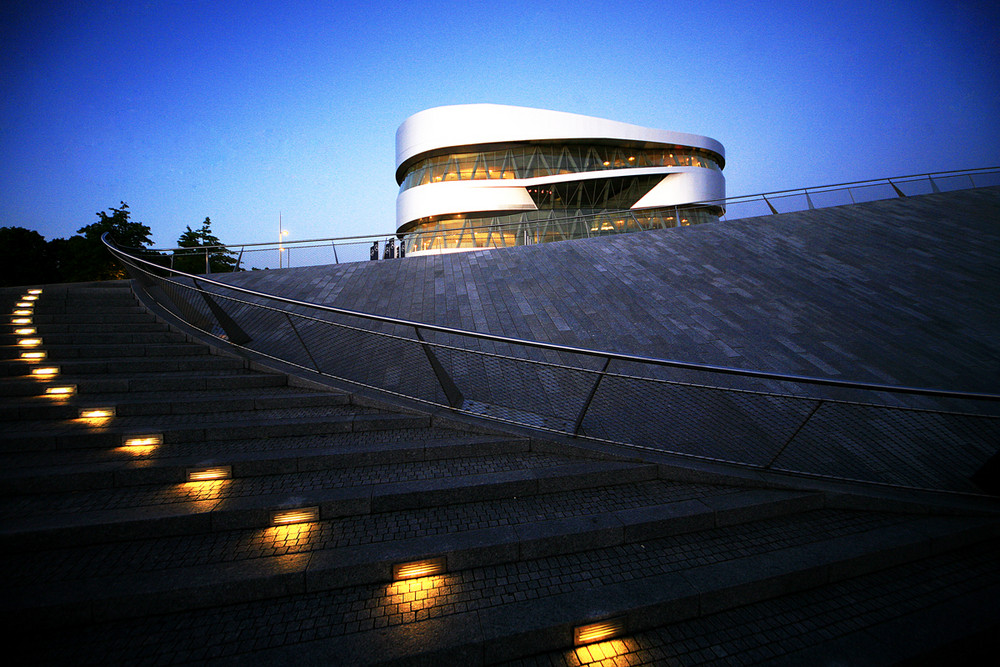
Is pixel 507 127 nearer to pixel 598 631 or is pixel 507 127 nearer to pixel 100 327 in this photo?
pixel 100 327

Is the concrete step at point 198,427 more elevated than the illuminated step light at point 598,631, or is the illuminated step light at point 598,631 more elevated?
the concrete step at point 198,427

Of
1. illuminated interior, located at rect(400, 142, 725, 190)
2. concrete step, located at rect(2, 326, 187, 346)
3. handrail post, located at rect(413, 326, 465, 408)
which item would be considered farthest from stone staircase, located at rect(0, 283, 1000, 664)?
illuminated interior, located at rect(400, 142, 725, 190)

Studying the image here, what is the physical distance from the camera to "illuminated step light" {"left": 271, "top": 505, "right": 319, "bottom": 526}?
10.4 ft

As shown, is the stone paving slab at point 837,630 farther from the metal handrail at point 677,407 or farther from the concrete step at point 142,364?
the concrete step at point 142,364

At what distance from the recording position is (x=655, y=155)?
34.2 meters

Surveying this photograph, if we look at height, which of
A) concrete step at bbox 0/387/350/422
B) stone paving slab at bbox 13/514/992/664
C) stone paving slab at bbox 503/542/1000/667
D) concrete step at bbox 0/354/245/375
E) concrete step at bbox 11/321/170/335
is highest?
concrete step at bbox 11/321/170/335

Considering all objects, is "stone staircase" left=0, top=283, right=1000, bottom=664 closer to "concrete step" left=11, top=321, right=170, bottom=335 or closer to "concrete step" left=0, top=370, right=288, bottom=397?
"concrete step" left=0, top=370, right=288, bottom=397

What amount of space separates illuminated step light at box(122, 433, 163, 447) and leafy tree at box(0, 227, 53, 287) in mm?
43488

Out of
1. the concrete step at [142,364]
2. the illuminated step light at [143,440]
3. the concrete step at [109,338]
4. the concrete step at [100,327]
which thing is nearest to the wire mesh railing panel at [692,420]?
the illuminated step light at [143,440]

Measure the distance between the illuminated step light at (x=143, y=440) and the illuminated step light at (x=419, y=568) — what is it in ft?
9.55

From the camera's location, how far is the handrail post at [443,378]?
4.55 m

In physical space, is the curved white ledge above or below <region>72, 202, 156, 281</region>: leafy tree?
above

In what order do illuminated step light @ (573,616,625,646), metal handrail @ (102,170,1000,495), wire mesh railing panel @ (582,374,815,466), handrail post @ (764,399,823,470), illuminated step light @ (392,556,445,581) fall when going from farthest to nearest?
wire mesh railing panel @ (582,374,815,466) → metal handrail @ (102,170,1000,495) → handrail post @ (764,399,823,470) → illuminated step light @ (392,556,445,581) → illuminated step light @ (573,616,625,646)

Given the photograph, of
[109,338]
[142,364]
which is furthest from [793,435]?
[109,338]
